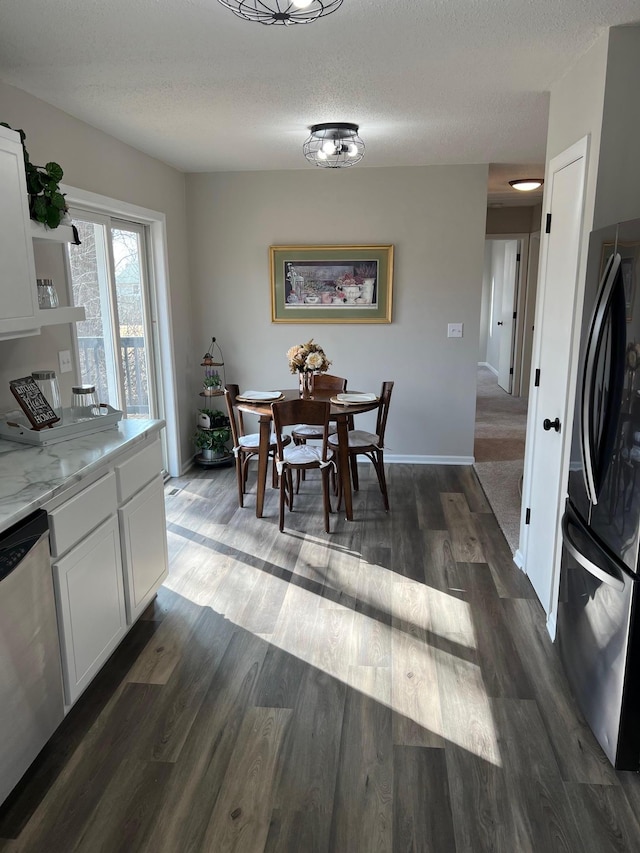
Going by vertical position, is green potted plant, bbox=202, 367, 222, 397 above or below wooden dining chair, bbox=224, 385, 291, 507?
above

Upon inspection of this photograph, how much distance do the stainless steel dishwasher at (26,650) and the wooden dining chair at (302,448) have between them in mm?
1985

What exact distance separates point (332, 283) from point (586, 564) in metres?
3.65

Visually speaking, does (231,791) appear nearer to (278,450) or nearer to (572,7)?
(278,450)

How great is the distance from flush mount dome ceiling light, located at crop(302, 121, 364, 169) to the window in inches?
55.3

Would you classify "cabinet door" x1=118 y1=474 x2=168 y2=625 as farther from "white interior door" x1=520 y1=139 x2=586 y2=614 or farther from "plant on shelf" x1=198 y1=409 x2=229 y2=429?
"plant on shelf" x1=198 y1=409 x2=229 y2=429

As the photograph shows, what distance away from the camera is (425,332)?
17.4ft

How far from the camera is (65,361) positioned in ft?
11.1

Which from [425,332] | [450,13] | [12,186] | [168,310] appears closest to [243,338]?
[168,310]

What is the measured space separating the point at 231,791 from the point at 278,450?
2.27 metres

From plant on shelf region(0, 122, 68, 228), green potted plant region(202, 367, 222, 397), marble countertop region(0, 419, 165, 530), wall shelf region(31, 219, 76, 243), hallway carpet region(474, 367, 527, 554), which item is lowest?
hallway carpet region(474, 367, 527, 554)

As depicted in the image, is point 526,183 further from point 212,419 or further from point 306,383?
point 212,419

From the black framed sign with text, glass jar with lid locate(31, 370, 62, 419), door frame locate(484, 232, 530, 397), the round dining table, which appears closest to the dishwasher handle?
the black framed sign with text

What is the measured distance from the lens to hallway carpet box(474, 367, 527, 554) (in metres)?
4.27

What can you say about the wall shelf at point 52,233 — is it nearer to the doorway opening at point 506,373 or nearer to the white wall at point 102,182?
the white wall at point 102,182
